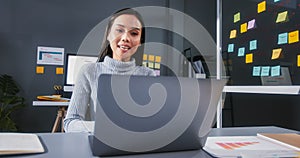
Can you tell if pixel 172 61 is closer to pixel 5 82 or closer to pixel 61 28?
pixel 61 28

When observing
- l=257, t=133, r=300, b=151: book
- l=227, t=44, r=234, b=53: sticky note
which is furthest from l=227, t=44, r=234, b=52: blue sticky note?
l=257, t=133, r=300, b=151: book

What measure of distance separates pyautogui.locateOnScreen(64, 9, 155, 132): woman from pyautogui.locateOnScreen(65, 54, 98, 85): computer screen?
169 centimetres

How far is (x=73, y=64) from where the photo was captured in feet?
10.4

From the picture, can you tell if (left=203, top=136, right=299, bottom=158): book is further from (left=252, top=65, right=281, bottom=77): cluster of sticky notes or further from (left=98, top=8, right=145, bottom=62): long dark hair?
(left=252, top=65, right=281, bottom=77): cluster of sticky notes

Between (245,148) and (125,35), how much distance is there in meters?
0.91

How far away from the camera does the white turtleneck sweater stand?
1.18 m

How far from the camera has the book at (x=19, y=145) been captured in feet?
1.99

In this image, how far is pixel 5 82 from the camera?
289 centimetres

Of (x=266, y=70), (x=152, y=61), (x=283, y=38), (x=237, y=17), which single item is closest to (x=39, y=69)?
(x=152, y=61)

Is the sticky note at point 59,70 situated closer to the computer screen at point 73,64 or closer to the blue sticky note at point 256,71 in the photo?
the computer screen at point 73,64

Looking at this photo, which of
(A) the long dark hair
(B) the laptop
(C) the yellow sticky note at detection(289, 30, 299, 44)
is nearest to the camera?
(B) the laptop

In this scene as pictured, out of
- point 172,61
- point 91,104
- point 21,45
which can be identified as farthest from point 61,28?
point 91,104

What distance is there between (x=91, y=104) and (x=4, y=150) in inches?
29.4

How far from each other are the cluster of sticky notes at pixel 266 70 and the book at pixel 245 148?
1091mm
